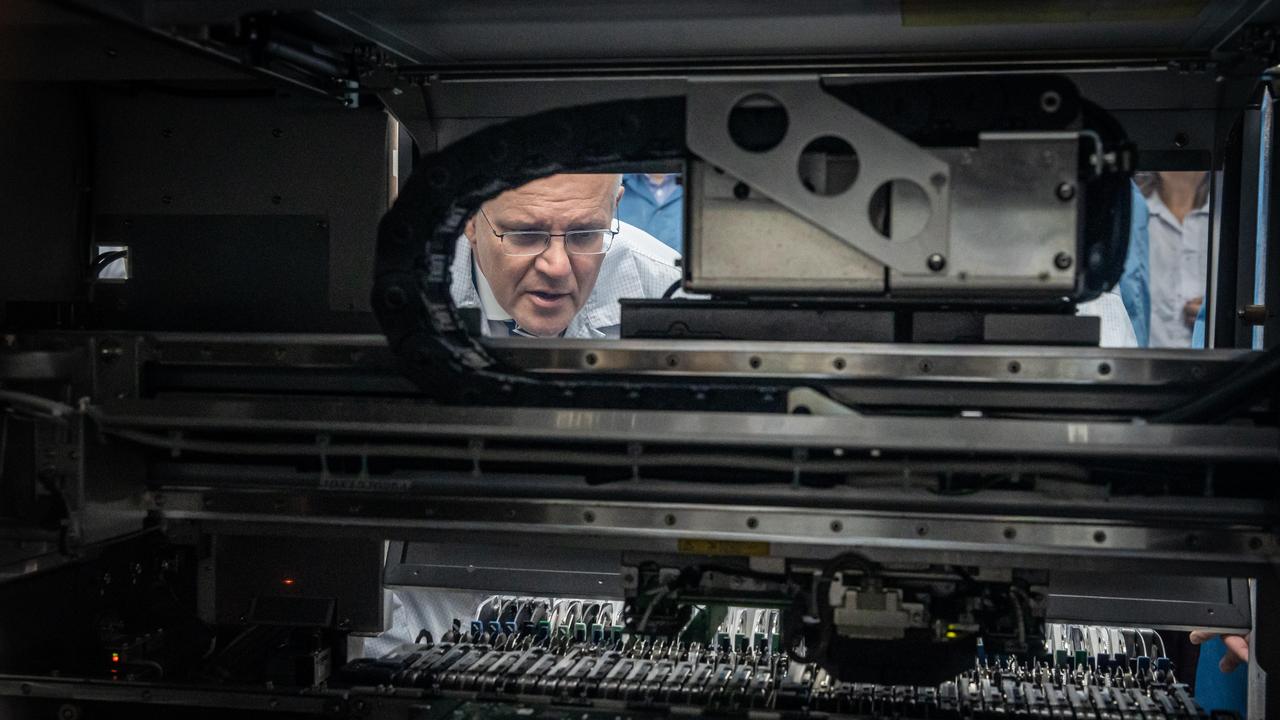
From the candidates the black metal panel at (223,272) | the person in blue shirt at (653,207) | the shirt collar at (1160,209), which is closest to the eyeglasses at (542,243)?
the person in blue shirt at (653,207)

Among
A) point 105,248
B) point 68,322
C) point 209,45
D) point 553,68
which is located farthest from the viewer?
point 105,248

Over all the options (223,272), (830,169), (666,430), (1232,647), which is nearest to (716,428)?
(666,430)

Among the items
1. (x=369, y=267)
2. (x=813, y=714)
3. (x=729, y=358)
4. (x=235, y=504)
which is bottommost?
(x=813, y=714)

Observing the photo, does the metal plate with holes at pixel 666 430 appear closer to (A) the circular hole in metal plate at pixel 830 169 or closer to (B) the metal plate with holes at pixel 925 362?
(B) the metal plate with holes at pixel 925 362

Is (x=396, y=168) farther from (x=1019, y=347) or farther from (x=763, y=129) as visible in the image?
(x=1019, y=347)

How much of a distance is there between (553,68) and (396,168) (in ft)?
2.08

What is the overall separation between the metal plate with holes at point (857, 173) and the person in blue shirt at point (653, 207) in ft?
15.6

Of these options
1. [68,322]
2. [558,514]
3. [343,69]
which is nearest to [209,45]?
[343,69]

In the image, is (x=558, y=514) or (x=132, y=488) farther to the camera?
(x=132, y=488)

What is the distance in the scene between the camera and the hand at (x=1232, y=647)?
3.20 meters

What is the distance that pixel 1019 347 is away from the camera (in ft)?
8.18

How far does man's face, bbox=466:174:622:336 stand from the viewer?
5.28 metres

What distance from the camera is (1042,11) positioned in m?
2.38

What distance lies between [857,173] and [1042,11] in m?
0.51
